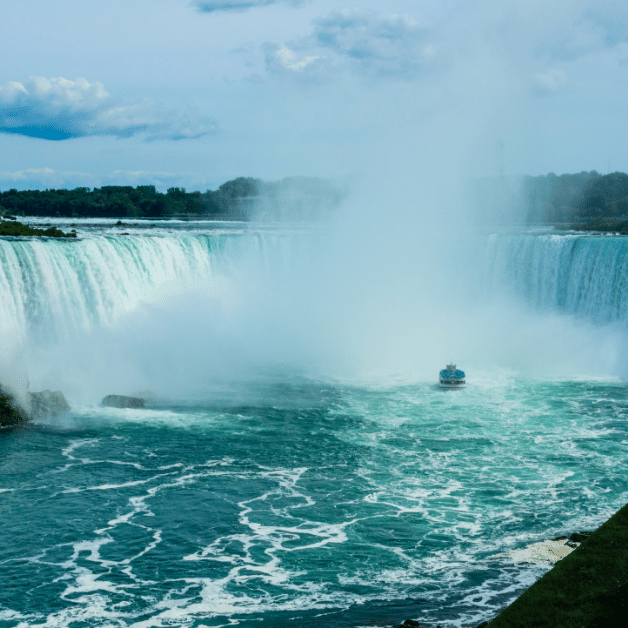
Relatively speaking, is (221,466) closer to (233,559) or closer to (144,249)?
(233,559)

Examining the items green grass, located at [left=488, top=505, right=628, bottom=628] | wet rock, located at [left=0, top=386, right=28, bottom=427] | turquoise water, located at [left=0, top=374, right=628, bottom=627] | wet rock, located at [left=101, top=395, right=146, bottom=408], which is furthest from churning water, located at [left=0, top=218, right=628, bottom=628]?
green grass, located at [left=488, top=505, right=628, bottom=628]

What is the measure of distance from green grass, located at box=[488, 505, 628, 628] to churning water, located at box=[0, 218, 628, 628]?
12.1 feet

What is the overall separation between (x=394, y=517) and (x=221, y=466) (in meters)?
5.44

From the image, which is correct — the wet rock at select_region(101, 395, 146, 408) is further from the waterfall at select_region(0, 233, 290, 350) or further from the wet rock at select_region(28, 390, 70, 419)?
the waterfall at select_region(0, 233, 290, 350)

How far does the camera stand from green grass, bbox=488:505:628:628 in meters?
8.20

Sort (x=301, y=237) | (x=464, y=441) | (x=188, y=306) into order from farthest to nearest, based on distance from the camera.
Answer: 1. (x=301, y=237)
2. (x=188, y=306)
3. (x=464, y=441)

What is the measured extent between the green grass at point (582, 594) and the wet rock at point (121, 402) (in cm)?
1933

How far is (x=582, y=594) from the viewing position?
28.3 ft

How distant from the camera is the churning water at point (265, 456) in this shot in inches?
546

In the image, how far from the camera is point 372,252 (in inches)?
1890

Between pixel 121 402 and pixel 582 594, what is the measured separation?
20.3 m

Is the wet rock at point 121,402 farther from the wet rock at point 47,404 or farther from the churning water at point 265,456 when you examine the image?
the wet rock at point 47,404

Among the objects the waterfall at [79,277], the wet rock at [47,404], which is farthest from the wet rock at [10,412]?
the waterfall at [79,277]

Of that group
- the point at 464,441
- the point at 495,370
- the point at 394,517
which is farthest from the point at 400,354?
the point at 394,517
